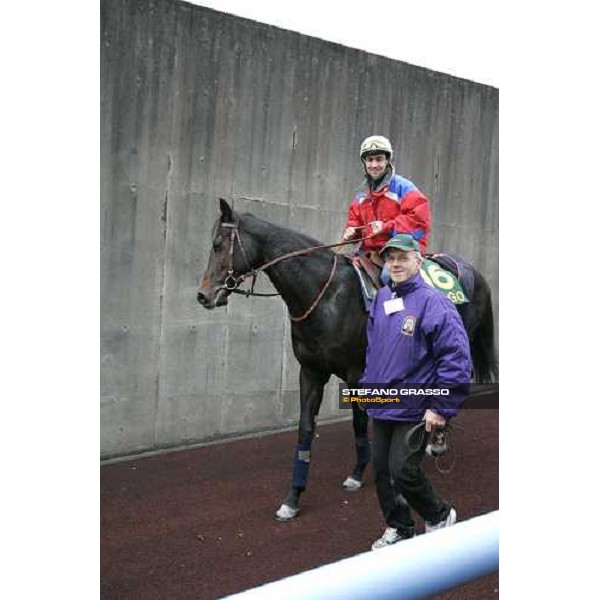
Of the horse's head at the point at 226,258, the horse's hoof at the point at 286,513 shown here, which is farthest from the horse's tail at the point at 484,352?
the horse's head at the point at 226,258

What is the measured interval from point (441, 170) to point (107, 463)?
11.2 ft

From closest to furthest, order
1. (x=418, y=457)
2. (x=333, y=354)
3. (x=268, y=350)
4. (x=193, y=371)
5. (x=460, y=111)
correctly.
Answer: (x=418, y=457) < (x=333, y=354) < (x=193, y=371) < (x=268, y=350) < (x=460, y=111)

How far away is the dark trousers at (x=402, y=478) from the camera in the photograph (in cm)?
276

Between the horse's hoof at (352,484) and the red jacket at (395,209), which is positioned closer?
the red jacket at (395,209)

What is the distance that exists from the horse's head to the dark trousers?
1.18m

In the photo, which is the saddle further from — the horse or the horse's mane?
the horse's mane

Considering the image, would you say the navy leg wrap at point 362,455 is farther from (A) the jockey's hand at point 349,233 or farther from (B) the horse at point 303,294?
(A) the jockey's hand at point 349,233

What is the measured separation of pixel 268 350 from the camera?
5422 mm

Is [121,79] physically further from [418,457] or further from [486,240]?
[486,240]

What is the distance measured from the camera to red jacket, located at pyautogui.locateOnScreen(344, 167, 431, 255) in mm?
4020

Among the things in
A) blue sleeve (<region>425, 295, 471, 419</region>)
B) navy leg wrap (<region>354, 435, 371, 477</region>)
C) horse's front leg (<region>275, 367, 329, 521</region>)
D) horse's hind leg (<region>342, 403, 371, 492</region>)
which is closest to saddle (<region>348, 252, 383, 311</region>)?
horse's front leg (<region>275, 367, 329, 521</region>)

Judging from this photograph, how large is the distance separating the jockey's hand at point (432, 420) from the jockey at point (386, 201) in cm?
160

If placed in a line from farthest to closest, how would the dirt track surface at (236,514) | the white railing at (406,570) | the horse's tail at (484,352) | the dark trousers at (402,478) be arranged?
the horse's tail at (484,352) < the dirt track surface at (236,514) < the dark trousers at (402,478) < the white railing at (406,570)

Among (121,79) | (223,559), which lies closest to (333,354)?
(223,559)
